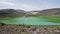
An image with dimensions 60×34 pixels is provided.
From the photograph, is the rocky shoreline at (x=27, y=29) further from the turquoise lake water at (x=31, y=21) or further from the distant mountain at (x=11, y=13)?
the distant mountain at (x=11, y=13)

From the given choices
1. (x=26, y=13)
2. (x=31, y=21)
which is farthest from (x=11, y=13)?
(x=31, y=21)

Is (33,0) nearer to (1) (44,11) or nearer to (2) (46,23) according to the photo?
(1) (44,11)

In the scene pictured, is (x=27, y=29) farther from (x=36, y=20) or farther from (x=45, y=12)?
(x=45, y=12)

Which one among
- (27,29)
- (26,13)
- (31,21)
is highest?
(26,13)

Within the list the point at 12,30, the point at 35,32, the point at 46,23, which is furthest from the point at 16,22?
the point at 46,23

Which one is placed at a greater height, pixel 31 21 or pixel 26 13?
pixel 26 13

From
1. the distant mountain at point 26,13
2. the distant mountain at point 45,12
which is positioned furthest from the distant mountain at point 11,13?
the distant mountain at point 45,12
